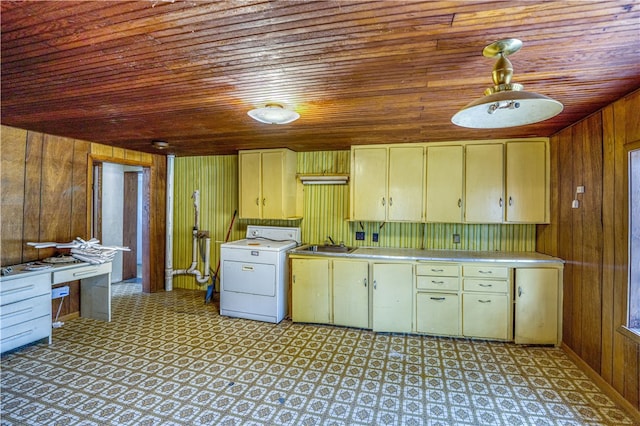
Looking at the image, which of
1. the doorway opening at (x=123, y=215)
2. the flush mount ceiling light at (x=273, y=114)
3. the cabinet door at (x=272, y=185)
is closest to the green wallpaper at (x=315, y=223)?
the cabinet door at (x=272, y=185)

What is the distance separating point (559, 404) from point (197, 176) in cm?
525

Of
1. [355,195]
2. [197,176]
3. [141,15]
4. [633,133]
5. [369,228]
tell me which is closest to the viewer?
[141,15]

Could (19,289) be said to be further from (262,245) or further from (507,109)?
(507,109)

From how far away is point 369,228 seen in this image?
4.34 m

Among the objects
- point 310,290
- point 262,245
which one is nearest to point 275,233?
point 262,245

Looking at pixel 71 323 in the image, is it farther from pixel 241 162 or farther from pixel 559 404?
pixel 559 404

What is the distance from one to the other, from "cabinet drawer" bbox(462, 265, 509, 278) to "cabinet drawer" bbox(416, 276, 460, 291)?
14 cm

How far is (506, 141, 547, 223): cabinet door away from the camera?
3525 mm

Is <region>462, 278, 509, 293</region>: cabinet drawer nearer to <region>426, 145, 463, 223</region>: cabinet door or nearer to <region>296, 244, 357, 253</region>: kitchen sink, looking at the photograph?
<region>426, 145, 463, 223</region>: cabinet door

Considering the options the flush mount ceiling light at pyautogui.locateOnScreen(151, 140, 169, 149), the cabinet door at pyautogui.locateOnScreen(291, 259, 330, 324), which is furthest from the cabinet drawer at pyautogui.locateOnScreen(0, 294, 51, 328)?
the cabinet door at pyautogui.locateOnScreen(291, 259, 330, 324)

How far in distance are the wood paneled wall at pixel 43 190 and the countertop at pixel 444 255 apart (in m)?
2.81

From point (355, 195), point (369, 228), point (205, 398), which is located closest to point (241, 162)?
point (355, 195)

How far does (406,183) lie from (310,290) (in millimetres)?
1787

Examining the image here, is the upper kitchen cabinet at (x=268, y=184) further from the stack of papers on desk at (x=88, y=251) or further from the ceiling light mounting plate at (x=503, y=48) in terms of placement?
the ceiling light mounting plate at (x=503, y=48)
